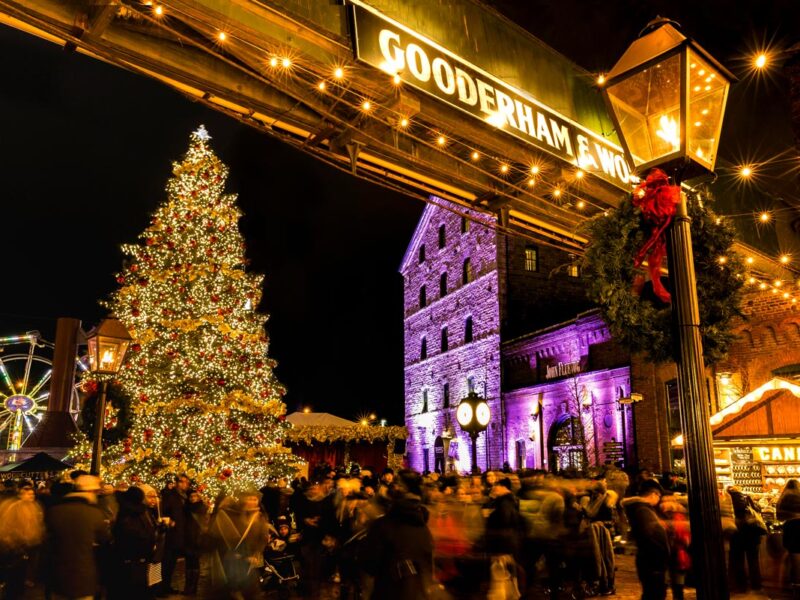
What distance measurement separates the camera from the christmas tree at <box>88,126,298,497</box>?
15453 mm

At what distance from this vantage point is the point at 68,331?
24984mm

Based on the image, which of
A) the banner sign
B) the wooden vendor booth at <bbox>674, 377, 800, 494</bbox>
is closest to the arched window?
the wooden vendor booth at <bbox>674, 377, 800, 494</bbox>

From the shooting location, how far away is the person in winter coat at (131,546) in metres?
7.49

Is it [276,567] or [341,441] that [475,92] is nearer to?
[276,567]

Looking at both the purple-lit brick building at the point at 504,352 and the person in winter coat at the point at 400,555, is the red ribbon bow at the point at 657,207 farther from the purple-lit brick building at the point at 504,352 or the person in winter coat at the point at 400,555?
the purple-lit brick building at the point at 504,352

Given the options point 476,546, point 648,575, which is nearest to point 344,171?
point 476,546

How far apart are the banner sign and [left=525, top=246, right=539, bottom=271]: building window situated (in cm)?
2841

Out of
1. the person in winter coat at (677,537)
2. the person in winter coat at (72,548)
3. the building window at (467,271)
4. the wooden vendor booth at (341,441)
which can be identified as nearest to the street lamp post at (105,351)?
the person in winter coat at (72,548)

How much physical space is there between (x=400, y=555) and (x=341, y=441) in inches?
1091

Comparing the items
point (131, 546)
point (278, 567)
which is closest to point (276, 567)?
point (278, 567)

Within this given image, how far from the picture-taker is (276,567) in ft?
32.7

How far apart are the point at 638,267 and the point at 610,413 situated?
20.9 metres

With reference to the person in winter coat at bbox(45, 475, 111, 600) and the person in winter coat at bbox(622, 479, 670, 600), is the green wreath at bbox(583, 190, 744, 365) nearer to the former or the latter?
the person in winter coat at bbox(622, 479, 670, 600)

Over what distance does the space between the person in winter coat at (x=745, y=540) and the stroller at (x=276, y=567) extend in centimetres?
658
